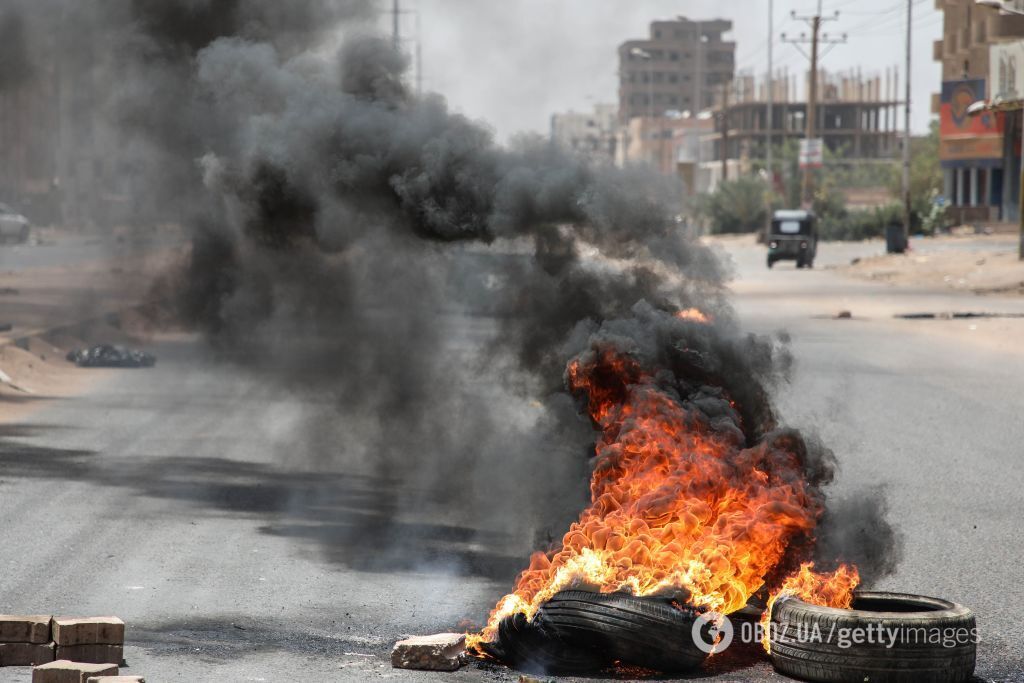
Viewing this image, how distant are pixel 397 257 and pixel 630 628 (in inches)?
197

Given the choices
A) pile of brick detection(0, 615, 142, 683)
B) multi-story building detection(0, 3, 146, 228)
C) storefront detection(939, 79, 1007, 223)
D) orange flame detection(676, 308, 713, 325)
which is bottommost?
pile of brick detection(0, 615, 142, 683)

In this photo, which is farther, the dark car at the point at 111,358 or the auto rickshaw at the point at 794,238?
the auto rickshaw at the point at 794,238

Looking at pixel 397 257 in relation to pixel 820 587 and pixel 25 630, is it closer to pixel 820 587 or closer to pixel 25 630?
pixel 820 587

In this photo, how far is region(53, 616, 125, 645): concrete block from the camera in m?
6.15

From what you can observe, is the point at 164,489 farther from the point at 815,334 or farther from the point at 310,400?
the point at 815,334

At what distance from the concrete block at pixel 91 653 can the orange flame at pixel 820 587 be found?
2.84 meters

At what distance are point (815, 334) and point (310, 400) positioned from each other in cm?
1524

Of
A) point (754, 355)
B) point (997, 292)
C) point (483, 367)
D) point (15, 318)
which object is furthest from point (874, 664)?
point (997, 292)

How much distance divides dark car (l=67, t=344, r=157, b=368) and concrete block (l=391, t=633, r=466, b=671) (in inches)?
579

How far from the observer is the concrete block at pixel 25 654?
20.2ft

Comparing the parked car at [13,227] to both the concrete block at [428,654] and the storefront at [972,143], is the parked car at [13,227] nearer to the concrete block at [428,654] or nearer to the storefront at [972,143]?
the concrete block at [428,654]

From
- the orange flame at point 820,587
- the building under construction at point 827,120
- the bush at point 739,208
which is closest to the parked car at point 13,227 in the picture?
the orange flame at point 820,587

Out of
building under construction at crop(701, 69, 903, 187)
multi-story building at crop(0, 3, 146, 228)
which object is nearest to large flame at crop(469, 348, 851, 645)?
multi-story building at crop(0, 3, 146, 228)

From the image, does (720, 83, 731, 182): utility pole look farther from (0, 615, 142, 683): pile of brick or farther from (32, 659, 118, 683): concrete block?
(32, 659, 118, 683): concrete block
